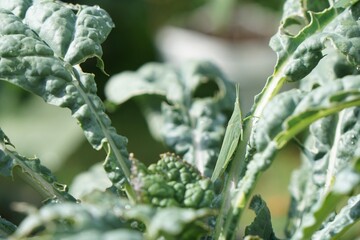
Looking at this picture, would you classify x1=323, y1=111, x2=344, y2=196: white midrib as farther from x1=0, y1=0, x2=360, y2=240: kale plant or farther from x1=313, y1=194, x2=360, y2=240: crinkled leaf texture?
x1=313, y1=194, x2=360, y2=240: crinkled leaf texture

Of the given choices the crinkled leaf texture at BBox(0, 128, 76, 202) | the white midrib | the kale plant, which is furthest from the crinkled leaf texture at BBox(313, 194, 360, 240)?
the crinkled leaf texture at BBox(0, 128, 76, 202)

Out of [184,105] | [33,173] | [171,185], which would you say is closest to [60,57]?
[33,173]

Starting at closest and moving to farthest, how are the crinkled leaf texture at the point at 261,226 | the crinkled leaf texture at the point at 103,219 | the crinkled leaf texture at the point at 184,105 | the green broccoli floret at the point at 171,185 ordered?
1. the crinkled leaf texture at the point at 103,219
2. the green broccoli floret at the point at 171,185
3. the crinkled leaf texture at the point at 261,226
4. the crinkled leaf texture at the point at 184,105

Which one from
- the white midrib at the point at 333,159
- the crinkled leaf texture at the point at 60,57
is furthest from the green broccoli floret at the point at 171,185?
the white midrib at the point at 333,159

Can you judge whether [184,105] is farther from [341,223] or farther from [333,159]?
Answer: [341,223]

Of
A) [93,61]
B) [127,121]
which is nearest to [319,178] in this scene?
[127,121]

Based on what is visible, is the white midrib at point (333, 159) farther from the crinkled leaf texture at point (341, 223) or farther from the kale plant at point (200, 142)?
the crinkled leaf texture at point (341, 223)
